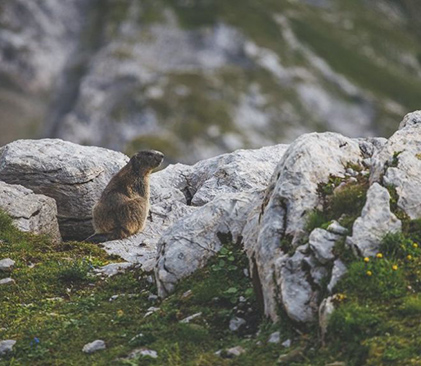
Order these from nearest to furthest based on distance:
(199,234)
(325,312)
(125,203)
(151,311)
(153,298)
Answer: (325,312), (151,311), (153,298), (199,234), (125,203)

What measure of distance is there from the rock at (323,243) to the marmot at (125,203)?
12203 millimetres

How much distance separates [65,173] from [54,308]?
10470 millimetres

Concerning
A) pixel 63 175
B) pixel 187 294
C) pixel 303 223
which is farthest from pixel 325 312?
pixel 63 175

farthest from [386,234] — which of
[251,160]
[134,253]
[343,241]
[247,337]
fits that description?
[251,160]

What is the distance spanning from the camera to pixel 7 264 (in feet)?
64.8

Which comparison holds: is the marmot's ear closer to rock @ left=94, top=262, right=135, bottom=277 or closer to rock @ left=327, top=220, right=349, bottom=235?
rock @ left=94, top=262, right=135, bottom=277

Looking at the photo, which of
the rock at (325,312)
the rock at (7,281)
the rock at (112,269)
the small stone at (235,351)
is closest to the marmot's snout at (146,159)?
the rock at (112,269)

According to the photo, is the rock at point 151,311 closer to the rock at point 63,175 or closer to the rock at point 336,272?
the rock at point 336,272

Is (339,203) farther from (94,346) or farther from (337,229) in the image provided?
(94,346)

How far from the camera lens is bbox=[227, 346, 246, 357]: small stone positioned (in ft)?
42.9

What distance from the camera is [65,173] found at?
2677 cm

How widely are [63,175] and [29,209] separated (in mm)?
2905

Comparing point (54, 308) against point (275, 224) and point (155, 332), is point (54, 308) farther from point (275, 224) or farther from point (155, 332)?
point (275, 224)

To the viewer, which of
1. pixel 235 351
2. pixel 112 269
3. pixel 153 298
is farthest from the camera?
pixel 112 269
